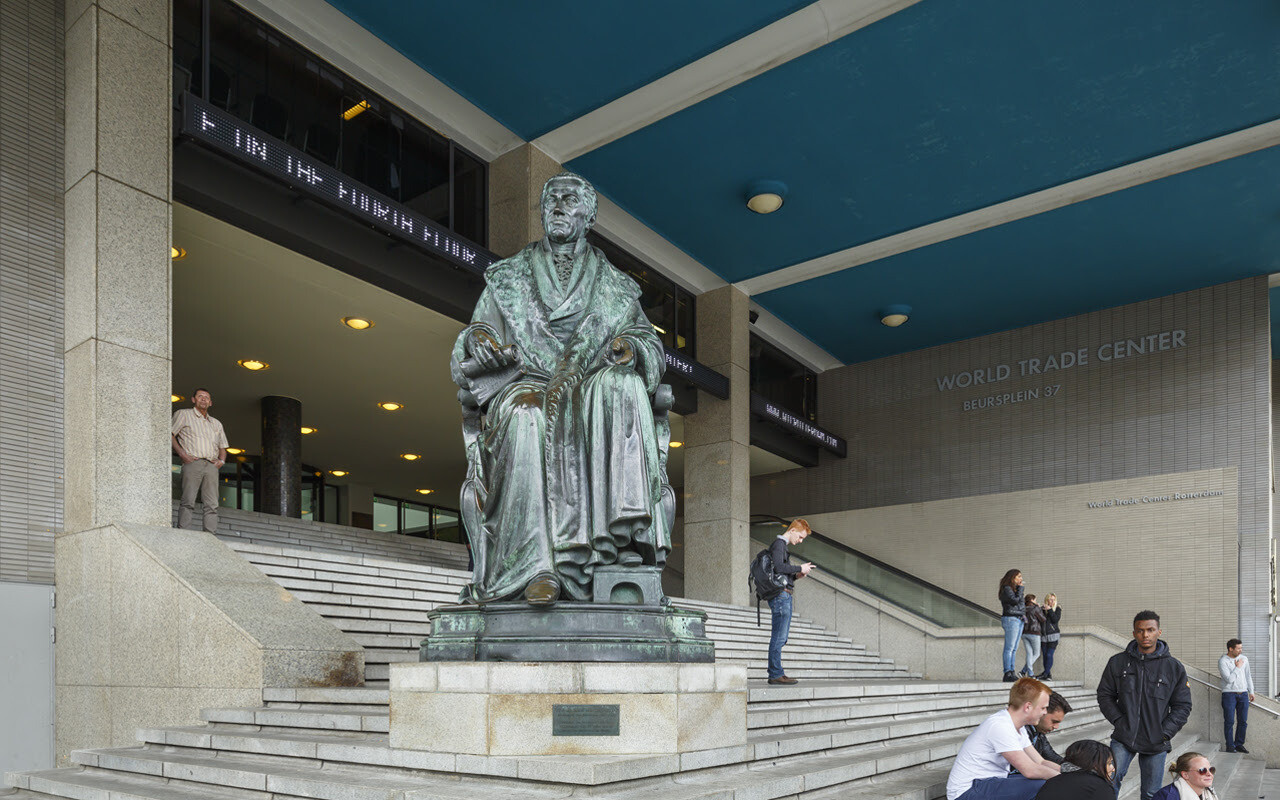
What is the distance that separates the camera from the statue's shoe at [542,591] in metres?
4.02

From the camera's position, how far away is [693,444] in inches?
626

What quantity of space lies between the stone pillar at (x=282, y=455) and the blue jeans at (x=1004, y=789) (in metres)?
12.6

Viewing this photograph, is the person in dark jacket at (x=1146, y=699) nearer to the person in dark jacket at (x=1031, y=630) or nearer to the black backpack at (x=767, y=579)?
the black backpack at (x=767, y=579)

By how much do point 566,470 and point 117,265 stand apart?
4707mm

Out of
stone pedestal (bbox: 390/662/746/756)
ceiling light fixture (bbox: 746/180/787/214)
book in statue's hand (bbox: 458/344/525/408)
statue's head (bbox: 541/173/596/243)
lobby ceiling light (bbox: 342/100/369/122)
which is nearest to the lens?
stone pedestal (bbox: 390/662/746/756)

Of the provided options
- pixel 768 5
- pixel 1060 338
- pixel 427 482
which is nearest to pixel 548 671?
pixel 768 5

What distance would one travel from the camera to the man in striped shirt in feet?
30.3

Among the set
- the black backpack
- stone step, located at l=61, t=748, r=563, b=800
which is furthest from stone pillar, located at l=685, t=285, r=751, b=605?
stone step, located at l=61, t=748, r=563, b=800

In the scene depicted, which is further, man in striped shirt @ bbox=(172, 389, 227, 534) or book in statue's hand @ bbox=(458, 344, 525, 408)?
man in striped shirt @ bbox=(172, 389, 227, 534)

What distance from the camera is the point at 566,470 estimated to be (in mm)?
4352

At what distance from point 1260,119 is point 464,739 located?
1160 centimetres

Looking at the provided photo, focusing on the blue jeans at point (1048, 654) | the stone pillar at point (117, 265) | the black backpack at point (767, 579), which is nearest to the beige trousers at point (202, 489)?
the stone pillar at point (117, 265)

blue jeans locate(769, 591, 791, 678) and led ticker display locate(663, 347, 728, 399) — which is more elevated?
led ticker display locate(663, 347, 728, 399)

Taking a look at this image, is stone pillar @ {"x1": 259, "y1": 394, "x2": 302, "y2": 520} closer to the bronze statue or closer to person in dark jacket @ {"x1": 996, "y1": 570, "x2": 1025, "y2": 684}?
person in dark jacket @ {"x1": 996, "y1": 570, "x2": 1025, "y2": 684}
